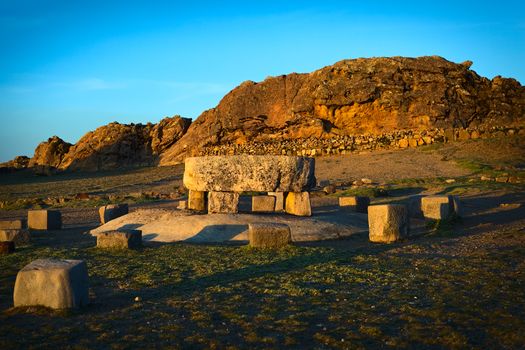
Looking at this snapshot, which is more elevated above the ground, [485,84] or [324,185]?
[485,84]

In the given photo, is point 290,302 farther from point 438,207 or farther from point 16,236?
point 438,207

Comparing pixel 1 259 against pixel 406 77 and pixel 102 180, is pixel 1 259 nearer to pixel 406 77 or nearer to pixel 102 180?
pixel 102 180

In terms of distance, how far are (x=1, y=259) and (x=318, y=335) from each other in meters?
7.49

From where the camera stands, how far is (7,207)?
22.7 meters

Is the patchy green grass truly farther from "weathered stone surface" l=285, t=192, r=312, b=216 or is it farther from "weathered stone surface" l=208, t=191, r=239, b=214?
"weathered stone surface" l=285, t=192, r=312, b=216

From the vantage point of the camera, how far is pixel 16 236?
39.3 ft


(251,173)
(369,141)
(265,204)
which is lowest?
(265,204)

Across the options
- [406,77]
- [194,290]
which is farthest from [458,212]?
[406,77]

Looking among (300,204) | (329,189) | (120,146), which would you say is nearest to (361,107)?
(329,189)

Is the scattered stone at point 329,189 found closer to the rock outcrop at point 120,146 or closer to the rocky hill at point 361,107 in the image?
the rocky hill at point 361,107

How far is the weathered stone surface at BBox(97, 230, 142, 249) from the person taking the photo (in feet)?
35.3

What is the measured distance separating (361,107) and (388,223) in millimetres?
26190

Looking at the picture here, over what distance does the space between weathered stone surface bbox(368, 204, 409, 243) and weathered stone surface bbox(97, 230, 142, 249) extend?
4.99 meters

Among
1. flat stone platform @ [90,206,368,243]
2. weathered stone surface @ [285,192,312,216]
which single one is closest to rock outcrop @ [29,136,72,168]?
flat stone platform @ [90,206,368,243]
